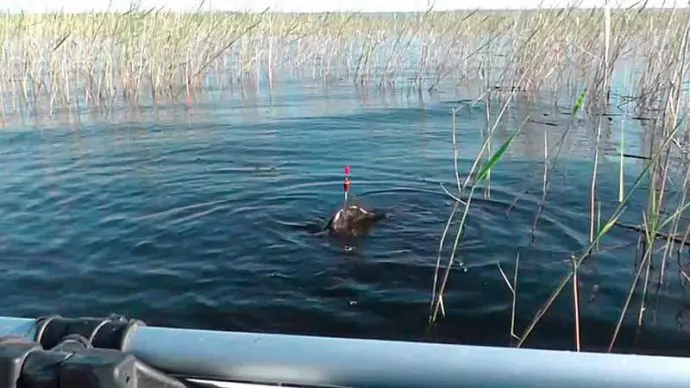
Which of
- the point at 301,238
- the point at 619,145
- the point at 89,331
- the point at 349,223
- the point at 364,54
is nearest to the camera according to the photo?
the point at 89,331

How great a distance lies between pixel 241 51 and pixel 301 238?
36.7 feet

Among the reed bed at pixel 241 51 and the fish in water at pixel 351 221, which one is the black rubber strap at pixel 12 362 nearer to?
the fish in water at pixel 351 221

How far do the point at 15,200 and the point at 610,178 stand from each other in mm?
5946

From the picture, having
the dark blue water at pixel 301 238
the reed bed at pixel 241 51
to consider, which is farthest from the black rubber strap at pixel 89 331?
the reed bed at pixel 241 51

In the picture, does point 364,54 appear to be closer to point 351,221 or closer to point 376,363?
point 351,221

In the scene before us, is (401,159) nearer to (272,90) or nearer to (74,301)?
(74,301)

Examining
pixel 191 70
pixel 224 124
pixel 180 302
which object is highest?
pixel 191 70

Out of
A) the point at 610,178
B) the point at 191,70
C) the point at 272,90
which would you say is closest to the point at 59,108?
the point at 191,70

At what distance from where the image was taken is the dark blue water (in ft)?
Result: 11.8

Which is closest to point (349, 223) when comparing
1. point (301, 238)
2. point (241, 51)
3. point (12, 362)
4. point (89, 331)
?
point (301, 238)

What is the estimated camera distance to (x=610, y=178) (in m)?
6.34

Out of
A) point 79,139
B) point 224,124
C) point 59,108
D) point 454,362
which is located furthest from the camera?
point 59,108

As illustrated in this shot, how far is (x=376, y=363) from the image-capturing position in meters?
1.26

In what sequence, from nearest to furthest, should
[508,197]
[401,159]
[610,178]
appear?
[508,197] → [610,178] → [401,159]
